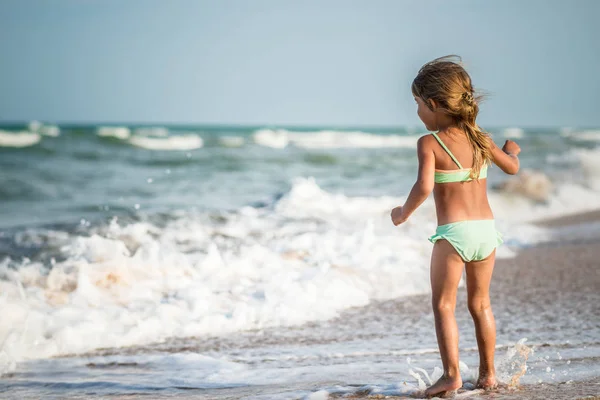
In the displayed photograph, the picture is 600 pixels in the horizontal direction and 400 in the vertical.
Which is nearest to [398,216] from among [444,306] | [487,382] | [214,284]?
[444,306]

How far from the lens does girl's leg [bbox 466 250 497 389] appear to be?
111 inches

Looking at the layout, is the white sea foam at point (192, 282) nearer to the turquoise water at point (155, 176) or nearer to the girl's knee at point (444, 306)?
the girl's knee at point (444, 306)

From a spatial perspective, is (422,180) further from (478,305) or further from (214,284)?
(214,284)

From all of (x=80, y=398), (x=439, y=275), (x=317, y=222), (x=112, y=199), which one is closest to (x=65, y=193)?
(x=112, y=199)

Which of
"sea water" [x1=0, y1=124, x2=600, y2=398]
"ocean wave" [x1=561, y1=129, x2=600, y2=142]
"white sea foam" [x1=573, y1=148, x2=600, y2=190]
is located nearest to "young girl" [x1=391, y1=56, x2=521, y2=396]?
"sea water" [x1=0, y1=124, x2=600, y2=398]

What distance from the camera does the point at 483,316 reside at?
284 centimetres

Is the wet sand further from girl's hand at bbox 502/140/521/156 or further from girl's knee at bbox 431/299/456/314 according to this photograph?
girl's hand at bbox 502/140/521/156

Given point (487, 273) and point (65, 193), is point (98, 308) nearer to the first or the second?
point (487, 273)

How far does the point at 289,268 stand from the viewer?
6.16m

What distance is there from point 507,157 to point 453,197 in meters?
0.33

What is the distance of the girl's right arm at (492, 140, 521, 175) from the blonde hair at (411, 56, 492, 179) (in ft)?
0.15

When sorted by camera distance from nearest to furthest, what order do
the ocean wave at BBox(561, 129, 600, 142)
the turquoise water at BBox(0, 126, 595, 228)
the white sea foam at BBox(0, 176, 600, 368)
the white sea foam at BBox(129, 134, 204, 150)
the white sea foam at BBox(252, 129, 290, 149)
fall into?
the white sea foam at BBox(0, 176, 600, 368)
the turquoise water at BBox(0, 126, 595, 228)
the white sea foam at BBox(129, 134, 204, 150)
the white sea foam at BBox(252, 129, 290, 149)
the ocean wave at BBox(561, 129, 600, 142)

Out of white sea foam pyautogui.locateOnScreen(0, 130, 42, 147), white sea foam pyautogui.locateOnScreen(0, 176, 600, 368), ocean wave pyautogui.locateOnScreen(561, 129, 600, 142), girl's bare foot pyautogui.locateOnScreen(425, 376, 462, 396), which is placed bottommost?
girl's bare foot pyautogui.locateOnScreen(425, 376, 462, 396)

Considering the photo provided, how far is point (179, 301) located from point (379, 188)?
10.2 meters
